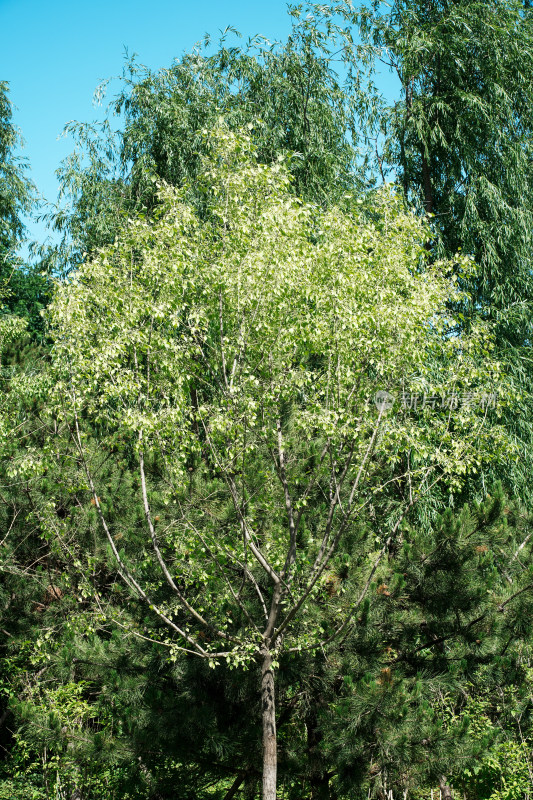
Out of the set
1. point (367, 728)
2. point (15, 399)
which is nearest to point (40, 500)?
point (15, 399)

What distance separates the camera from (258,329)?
535 cm

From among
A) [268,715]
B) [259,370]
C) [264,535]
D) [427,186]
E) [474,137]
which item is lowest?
[268,715]

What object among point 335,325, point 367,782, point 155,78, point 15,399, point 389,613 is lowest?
point 367,782

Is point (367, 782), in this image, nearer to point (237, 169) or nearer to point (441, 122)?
point (237, 169)

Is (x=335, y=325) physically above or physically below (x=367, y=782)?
above

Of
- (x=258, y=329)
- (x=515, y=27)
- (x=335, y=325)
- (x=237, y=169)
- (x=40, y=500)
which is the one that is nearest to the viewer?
(x=335, y=325)

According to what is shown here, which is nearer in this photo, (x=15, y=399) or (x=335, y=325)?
(x=335, y=325)

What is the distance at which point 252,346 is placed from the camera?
5.56 m

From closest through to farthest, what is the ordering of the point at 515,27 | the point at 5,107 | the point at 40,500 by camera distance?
the point at 40,500
the point at 515,27
the point at 5,107

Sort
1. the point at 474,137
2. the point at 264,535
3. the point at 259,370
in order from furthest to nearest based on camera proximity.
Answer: the point at 474,137
the point at 264,535
the point at 259,370

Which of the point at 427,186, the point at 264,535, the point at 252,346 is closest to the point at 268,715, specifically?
the point at 264,535

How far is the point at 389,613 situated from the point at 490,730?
1.20 meters

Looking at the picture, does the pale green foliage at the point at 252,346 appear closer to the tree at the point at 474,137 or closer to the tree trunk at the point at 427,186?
the tree at the point at 474,137

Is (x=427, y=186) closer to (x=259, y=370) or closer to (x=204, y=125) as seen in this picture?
(x=204, y=125)
